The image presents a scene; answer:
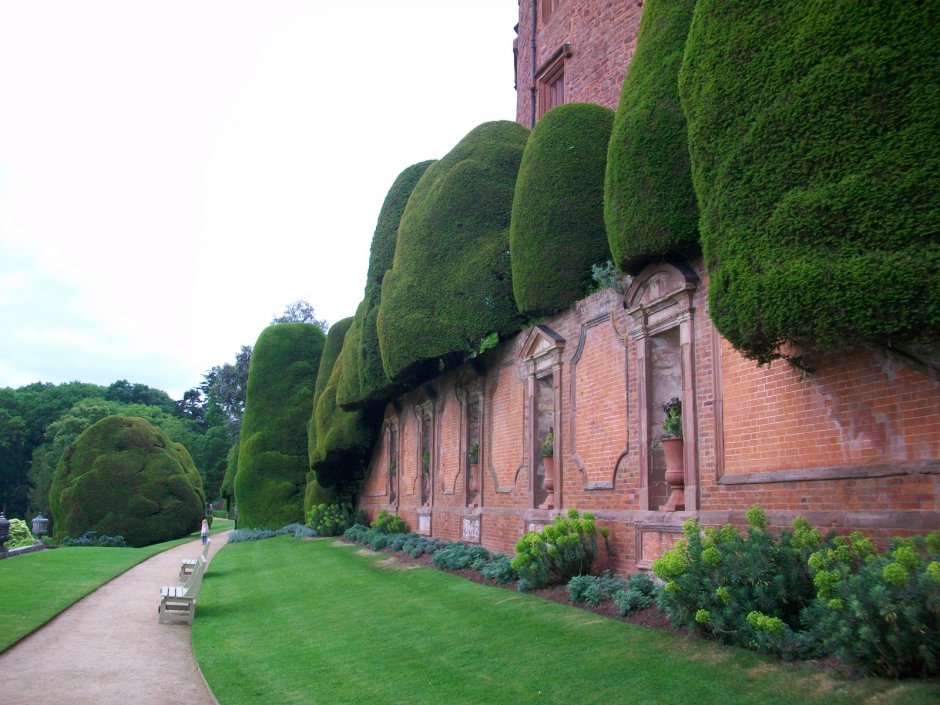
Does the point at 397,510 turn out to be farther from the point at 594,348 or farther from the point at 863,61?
the point at 863,61

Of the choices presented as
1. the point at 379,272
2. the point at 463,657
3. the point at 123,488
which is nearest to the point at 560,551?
the point at 463,657

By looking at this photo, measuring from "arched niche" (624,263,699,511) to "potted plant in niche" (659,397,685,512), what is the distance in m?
0.07

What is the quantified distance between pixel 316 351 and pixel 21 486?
135 feet

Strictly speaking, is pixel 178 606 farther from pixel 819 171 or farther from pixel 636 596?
pixel 819 171

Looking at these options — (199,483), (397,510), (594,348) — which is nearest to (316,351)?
(199,483)

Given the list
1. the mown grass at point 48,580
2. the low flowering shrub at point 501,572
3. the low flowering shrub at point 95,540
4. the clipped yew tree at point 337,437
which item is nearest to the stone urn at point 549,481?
the low flowering shrub at point 501,572

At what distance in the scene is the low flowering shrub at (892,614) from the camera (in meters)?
5.70

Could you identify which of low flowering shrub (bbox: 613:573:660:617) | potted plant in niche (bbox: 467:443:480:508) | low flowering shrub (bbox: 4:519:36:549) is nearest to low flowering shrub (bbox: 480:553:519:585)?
low flowering shrub (bbox: 613:573:660:617)

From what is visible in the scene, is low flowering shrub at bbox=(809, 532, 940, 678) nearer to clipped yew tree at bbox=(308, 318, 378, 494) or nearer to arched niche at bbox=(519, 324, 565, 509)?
arched niche at bbox=(519, 324, 565, 509)

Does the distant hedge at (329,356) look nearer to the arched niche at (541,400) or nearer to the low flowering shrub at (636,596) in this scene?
the arched niche at (541,400)

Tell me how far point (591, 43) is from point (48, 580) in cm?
1753

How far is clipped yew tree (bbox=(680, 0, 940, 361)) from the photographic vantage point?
6453 millimetres

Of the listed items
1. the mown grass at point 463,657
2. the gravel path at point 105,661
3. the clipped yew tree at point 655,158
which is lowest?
the gravel path at point 105,661

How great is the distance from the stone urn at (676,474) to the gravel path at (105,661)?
18.8 ft
